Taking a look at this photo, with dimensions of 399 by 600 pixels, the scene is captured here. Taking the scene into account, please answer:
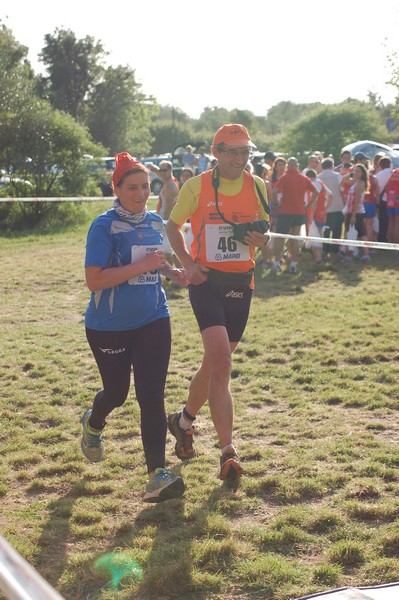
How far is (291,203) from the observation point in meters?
14.1

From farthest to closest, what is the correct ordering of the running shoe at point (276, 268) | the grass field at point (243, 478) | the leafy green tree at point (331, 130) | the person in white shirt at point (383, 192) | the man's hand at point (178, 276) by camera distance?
the leafy green tree at point (331, 130) → the person in white shirt at point (383, 192) → the running shoe at point (276, 268) → the man's hand at point (178, 276) → the grass field at point (243, 478)

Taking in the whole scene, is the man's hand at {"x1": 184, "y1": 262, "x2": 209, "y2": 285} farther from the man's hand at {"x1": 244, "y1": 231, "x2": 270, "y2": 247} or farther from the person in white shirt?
the person in white shirt

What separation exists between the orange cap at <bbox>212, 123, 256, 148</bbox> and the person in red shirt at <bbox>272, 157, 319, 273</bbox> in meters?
8.97

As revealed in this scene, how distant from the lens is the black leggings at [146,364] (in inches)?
176

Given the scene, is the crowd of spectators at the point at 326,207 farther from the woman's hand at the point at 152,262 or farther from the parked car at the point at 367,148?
the parked car at the point at 367,148

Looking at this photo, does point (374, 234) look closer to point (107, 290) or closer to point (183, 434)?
point (183, 434)

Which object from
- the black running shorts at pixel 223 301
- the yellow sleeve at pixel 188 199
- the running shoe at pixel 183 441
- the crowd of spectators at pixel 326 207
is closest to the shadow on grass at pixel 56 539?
A: the running shoe at pixel 183 441

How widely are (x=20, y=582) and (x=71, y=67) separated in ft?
201

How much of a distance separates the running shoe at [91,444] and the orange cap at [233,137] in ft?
6.26

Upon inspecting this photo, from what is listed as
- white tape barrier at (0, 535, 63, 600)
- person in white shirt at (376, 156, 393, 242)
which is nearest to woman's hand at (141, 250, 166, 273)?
white tape barrier at (0, 535, 63, 600)

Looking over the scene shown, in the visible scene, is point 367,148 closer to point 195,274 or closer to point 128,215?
point 195,274

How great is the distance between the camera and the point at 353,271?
562 inches

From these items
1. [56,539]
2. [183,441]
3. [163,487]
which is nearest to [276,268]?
[183,441]

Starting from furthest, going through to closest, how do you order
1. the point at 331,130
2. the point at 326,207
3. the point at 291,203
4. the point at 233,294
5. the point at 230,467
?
the point at 331,130, the point at 326,207, the point at 291,203, the point at 233,294, the point at 230,467
